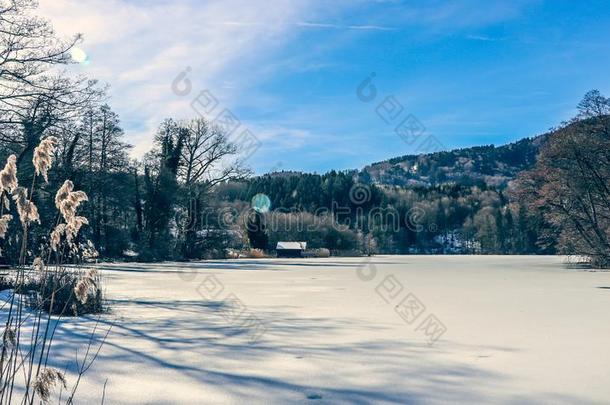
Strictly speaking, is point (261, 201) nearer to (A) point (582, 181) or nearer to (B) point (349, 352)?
(A) point (582, 181)

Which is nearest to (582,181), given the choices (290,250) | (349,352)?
(349,352)

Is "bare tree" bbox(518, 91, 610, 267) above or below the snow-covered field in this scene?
above

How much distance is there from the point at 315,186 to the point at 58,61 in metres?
85.3

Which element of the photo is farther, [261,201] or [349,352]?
[261,201]

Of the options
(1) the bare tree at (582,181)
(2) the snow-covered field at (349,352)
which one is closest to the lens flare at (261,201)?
(1) the bare tree at (582,181)

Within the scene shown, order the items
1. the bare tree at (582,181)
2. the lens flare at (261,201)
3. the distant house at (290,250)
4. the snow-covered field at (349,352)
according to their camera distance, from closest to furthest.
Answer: the snow-covered field at (349,352) → the bare tree at (582,181) → the distant house at (290,250) → the lens flare at (261,201)

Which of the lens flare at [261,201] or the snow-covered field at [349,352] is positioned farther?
the lens flare at [261,201]

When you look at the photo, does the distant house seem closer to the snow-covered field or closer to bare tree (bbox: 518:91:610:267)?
bare tree (bbox: 518:91:610:267)

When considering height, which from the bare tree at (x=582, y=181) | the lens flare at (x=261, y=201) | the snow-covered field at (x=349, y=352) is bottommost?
the snow-covered field at (x=349, y=352)

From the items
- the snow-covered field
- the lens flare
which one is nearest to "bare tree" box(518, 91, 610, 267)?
the snow-covered field

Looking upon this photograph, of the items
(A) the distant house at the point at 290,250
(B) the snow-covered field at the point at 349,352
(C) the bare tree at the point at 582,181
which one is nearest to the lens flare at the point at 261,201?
(A) the distant house at the point at 290,250

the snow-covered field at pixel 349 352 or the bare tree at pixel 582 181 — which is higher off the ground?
the bare tree at pixel 582 181

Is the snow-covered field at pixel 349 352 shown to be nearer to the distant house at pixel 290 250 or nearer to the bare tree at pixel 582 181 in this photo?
the bare tree at pixel 582 181

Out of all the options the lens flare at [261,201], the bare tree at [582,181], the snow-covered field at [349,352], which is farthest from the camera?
the lens flare at [261,201]
